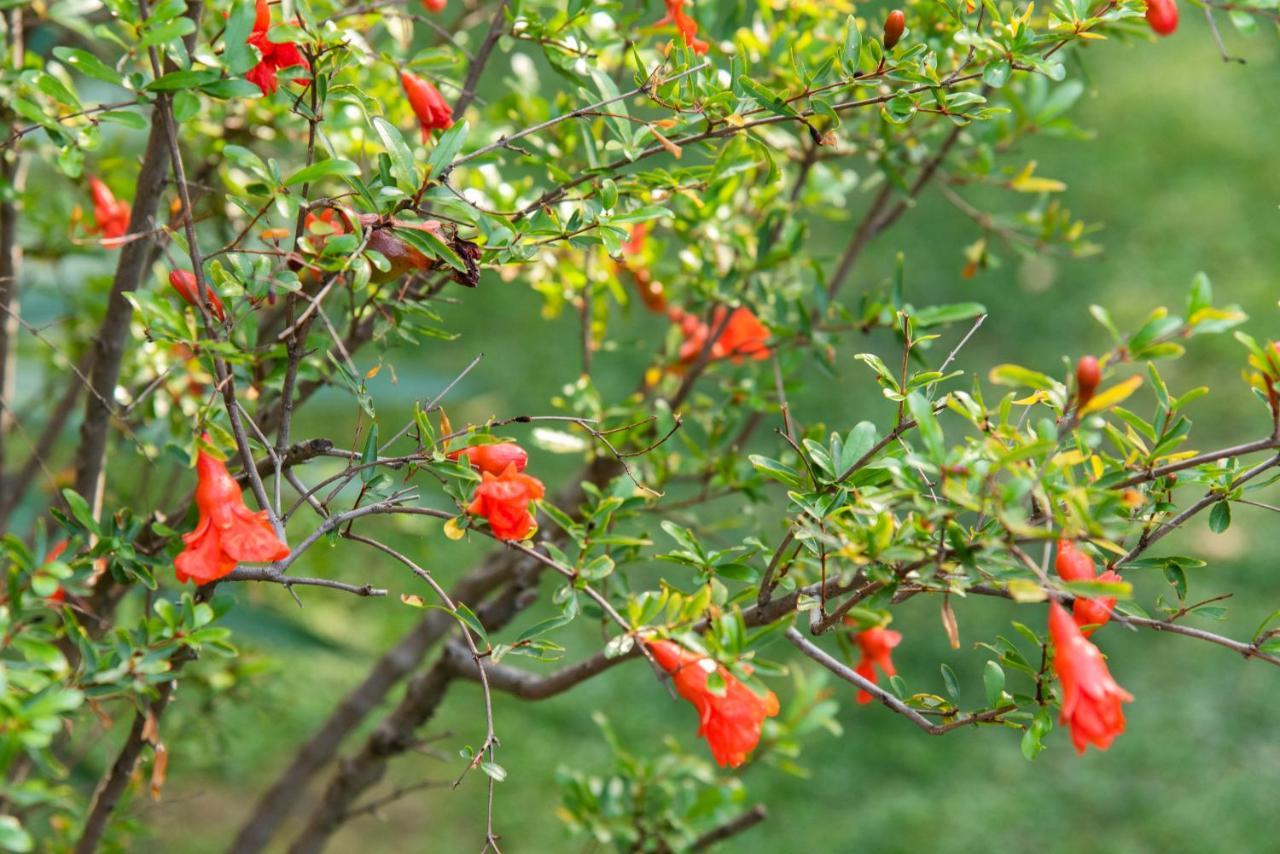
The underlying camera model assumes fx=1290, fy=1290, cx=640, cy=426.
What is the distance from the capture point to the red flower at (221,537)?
82cm

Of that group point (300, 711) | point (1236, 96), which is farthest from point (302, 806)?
point (1236, 96)

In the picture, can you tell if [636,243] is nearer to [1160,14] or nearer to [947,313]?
[947,313]

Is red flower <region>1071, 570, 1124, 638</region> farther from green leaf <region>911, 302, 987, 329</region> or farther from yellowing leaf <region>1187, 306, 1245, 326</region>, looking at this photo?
green leaf <region>911, 302, 987, 329</region>

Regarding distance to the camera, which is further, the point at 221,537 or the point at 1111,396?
the point at 221,537

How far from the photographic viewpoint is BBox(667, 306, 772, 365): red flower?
135cm

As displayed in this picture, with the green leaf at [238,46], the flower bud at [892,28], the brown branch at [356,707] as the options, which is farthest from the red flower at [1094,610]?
the brown branch at [356,707]

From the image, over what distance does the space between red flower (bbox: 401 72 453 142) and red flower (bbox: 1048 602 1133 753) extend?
0.59 m

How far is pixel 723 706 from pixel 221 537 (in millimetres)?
344

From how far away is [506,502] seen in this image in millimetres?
819

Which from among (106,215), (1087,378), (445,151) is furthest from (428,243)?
(106,215)

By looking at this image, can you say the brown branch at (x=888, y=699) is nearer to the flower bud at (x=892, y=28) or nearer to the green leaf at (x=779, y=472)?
the green leaf at (x=779, y=472)

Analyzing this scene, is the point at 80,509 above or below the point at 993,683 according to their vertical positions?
above

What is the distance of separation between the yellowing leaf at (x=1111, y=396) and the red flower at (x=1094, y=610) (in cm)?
12

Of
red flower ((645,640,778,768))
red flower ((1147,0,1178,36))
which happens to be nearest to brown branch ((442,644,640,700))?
red flower ((645,640,778,768))
